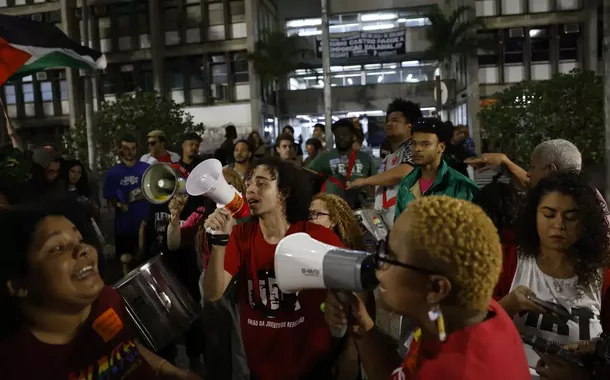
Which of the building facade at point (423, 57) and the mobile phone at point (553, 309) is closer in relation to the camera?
the mobile phone at point (553, 309)

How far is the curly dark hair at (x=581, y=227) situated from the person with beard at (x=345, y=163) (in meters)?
3.37

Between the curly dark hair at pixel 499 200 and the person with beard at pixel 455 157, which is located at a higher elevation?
the person with beard at pixel 455 157

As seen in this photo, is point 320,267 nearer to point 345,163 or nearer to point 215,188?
point 215,188

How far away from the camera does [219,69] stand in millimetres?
27297

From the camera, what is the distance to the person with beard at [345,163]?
600 cm

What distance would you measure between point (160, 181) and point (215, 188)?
1.85m

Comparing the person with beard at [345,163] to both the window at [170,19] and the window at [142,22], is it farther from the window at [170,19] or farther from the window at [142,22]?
the window at [142,22]

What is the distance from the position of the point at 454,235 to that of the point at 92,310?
1.41 metres

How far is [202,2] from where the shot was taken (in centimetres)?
2714

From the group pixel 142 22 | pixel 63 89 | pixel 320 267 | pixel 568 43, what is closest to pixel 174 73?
pixel 142 22

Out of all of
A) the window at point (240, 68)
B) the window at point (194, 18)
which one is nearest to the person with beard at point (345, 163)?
the window at point (240, 68)

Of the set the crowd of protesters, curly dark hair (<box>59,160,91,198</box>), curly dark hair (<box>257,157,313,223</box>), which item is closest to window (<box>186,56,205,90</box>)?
curly dark hair (<box>59,160,91,198</box>)

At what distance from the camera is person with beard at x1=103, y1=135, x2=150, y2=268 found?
5867 millimetres

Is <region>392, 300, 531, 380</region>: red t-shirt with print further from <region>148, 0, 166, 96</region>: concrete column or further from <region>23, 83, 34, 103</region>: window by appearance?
<region>23, 83, 34, 103</region>: window
